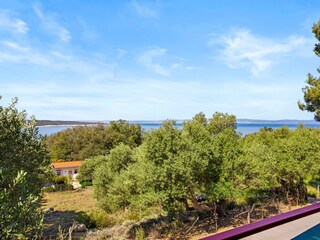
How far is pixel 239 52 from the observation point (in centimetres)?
2117

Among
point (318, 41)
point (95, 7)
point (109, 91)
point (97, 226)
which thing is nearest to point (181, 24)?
point (95, 7)

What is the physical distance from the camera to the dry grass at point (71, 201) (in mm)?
28622

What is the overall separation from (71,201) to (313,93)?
2832 centimetres

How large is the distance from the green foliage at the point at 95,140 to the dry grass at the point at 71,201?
14.3 metres

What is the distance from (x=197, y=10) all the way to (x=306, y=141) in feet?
42.5

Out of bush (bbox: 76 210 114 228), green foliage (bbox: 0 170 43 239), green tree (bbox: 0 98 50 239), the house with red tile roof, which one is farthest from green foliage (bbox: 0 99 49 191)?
the house with red tile roof

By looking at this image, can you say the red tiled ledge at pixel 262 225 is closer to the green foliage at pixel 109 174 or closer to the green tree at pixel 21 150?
the green tree at pixel 21 150

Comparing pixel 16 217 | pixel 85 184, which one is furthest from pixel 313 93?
pixel 85 184

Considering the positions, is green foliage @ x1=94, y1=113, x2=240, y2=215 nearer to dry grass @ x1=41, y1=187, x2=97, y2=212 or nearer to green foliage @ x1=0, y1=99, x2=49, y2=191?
green foliage @ x1=0, y1=99, x2=49, y2=191

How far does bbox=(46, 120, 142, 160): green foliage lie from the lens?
5372 cm

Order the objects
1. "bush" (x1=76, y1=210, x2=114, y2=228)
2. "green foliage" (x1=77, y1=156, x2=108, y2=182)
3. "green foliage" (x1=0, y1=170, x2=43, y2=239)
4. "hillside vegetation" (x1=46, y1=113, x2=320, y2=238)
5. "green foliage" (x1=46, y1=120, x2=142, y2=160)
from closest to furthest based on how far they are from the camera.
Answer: "green foliage" (x1=0, y1=170, x2=43, y2=239), "hillside vegetation" (x1=46, y1=113, x2=320, y2=238), "bush" (x1=76, y1=210, x2=114, y2=228), "green foliage" (x1=77, y1=156, x2=108, y2=182), "green foliage" (x1=46, y1=120, x2=142, y2=160)

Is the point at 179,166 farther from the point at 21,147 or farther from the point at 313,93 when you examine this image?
the point at 313,93

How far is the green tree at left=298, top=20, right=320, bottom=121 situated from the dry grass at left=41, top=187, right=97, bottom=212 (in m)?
22.5

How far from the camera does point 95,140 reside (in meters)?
54.6
